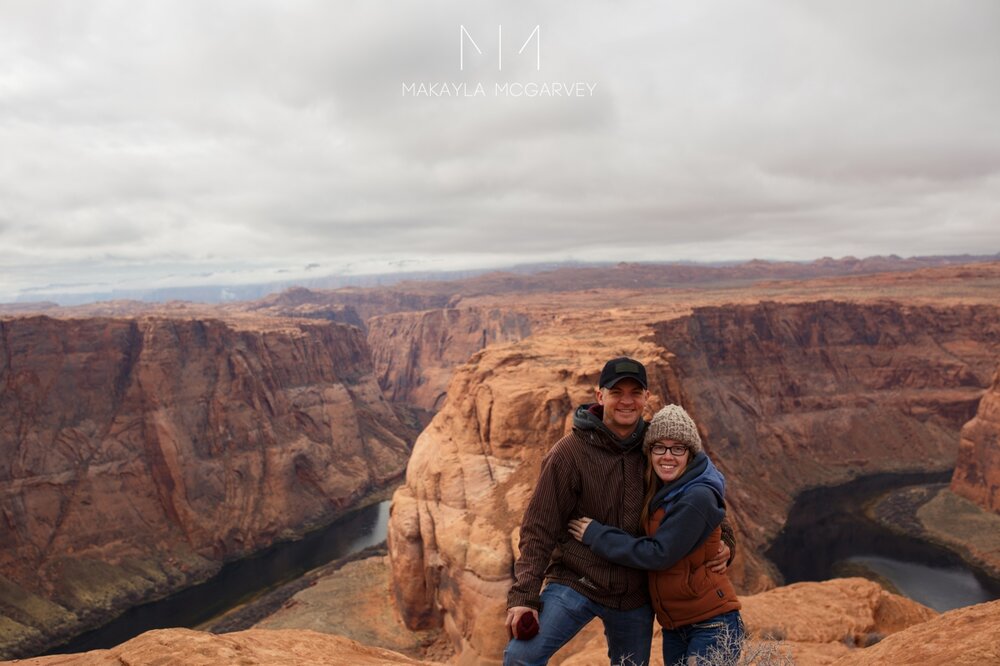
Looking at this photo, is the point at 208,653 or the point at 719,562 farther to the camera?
the point at 208,653

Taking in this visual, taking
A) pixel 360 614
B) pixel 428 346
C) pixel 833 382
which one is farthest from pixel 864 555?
pixel 428 346

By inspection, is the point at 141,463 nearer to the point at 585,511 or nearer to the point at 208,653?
the point at 208,653

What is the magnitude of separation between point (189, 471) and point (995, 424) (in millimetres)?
101192

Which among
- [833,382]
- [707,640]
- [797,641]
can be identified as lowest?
[833,382]

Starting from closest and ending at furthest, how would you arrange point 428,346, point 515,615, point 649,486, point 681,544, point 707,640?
point 681,544, point 707,640, point 515,615, point 649,486, point 428,346

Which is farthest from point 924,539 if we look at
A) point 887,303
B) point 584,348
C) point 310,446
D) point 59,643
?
point 59,643

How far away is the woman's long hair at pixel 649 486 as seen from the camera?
6.60 meters

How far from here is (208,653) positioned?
8.92 metres

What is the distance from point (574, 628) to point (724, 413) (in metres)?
76.1

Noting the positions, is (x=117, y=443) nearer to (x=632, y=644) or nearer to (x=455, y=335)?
(x=632, y=644)

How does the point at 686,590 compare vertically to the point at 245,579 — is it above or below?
above

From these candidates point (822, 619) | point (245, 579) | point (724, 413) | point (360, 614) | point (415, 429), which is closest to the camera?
point (822, 619)

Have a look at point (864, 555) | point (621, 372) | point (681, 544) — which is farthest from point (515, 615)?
point (864, 555)

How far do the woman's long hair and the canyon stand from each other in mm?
12200
